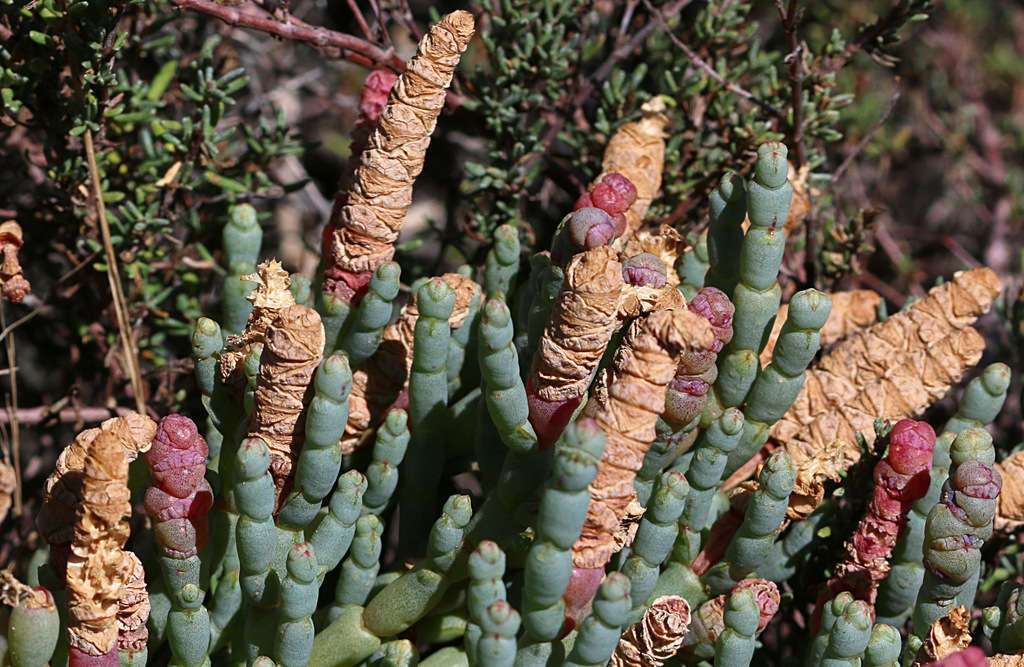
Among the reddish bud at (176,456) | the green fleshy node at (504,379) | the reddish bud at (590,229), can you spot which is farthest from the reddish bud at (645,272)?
the reddish bud at (176,456)

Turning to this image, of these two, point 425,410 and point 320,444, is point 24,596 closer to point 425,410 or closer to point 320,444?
point 320,444

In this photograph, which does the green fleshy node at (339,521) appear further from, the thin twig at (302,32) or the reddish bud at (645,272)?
the thin twig at (302,32)

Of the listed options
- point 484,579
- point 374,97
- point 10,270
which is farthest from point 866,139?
point 10,270

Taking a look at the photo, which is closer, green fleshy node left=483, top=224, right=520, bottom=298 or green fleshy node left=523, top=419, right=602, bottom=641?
green fleshy node left=523, top=419, right=602, bottom=641

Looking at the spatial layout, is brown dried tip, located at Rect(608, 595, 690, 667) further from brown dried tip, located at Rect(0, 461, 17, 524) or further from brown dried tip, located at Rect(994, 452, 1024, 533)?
brown dried tip, located at Rect(0, 461, 17, 524)

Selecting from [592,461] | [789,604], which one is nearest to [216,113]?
[592,461]

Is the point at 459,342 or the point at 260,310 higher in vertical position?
the point at 260,310

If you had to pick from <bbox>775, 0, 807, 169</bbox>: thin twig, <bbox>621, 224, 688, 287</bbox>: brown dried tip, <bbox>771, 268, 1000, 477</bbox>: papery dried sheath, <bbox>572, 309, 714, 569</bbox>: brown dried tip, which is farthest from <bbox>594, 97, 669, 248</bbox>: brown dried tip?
<bbox>572, 309, 714, 569</bbox>: brown dried tip
